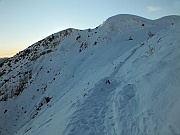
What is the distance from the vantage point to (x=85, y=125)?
934 cm

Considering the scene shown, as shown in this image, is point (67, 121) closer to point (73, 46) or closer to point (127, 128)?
point (127, 128)

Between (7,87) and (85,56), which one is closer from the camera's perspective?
(85,56)

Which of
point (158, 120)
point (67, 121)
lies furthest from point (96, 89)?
point (158, 120)

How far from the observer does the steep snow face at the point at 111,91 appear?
7.84m

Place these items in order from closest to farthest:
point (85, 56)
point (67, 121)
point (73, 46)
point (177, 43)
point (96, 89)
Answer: point (67, 121), point (177, 43), point (96, 89), point (85, 56), point (73, 46)

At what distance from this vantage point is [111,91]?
12.4 meters

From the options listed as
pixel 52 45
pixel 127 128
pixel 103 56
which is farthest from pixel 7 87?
pixel 127 128

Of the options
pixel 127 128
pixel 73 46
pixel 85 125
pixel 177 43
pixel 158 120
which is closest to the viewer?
pixel 158 120

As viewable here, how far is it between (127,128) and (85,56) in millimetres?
20241

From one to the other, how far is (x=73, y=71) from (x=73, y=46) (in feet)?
31.3

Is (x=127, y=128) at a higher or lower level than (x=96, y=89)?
lower

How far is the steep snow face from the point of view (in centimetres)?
784

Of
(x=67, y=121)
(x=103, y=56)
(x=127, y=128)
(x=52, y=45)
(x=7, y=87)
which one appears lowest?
(x=127, y=128)

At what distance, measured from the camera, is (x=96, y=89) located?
1331cm
